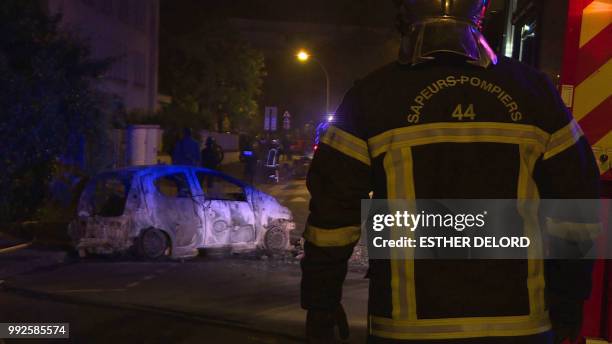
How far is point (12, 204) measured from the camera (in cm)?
1334

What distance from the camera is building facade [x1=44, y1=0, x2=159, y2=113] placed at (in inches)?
1174

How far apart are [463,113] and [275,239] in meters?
9.60

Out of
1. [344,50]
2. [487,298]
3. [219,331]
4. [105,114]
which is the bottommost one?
[219,331]

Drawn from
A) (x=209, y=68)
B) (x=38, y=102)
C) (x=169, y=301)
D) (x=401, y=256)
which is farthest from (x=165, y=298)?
(x=209, y=68)

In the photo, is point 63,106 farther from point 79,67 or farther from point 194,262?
point 194,262

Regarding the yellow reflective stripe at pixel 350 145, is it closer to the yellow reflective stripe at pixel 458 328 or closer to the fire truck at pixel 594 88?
the yellow reflective stripe at pixel 458 328

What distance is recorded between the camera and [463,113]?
7.60 ft

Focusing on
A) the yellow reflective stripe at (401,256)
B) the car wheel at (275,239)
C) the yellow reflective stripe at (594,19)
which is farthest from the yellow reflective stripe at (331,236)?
the car wheel at (275,239)

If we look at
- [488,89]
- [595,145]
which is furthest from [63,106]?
[488,89]

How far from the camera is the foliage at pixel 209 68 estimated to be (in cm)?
4800

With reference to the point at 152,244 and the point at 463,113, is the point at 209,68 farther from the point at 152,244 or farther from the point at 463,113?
the point at 463,113

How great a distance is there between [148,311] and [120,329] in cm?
73

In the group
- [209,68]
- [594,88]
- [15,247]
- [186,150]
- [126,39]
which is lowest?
[15,247]

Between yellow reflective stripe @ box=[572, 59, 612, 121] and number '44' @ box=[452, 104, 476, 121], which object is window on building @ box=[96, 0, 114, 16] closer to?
yellow reflective stripe @ box=[572, 59, 612, 121]
